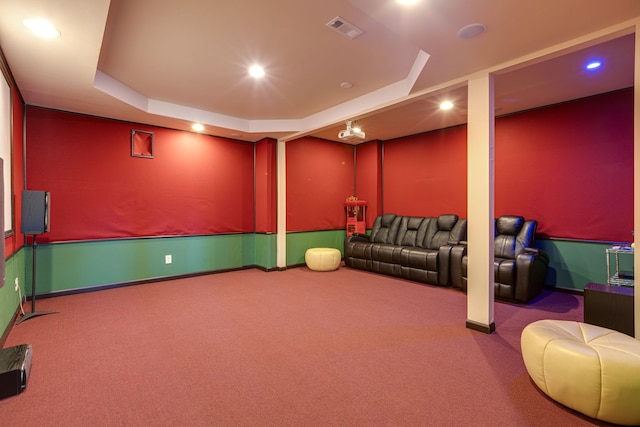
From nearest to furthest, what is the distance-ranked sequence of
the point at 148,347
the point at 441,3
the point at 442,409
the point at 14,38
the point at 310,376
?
the point at 442,409
the point at 441,3
the point at 310,376
the point at 14,38
the point at 148,347

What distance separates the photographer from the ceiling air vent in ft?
8.35

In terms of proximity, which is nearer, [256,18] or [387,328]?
[256,18]

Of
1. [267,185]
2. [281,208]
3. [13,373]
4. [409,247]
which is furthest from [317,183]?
[13,373]

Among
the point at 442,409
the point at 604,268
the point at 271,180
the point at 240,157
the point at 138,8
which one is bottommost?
the point at 442,409

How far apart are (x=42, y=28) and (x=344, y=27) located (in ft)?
7.42

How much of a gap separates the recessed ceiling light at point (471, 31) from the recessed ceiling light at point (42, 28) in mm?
2992

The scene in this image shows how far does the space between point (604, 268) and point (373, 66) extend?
3.95 m

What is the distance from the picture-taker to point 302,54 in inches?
123

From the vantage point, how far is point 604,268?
4102 millimetres

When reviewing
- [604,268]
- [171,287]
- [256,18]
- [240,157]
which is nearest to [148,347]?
[171,287]

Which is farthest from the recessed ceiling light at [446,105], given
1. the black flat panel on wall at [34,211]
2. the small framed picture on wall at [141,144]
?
the black flat panel on wall at [34,211]

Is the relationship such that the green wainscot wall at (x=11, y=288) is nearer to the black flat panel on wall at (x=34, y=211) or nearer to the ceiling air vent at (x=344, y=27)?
the black flat panel on wall at (x=34, y=211)

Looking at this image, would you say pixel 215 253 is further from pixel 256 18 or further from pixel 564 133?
pixel 564 133

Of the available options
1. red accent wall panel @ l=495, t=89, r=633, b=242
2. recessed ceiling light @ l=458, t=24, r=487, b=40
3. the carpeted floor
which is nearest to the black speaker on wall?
the carpeted floor
